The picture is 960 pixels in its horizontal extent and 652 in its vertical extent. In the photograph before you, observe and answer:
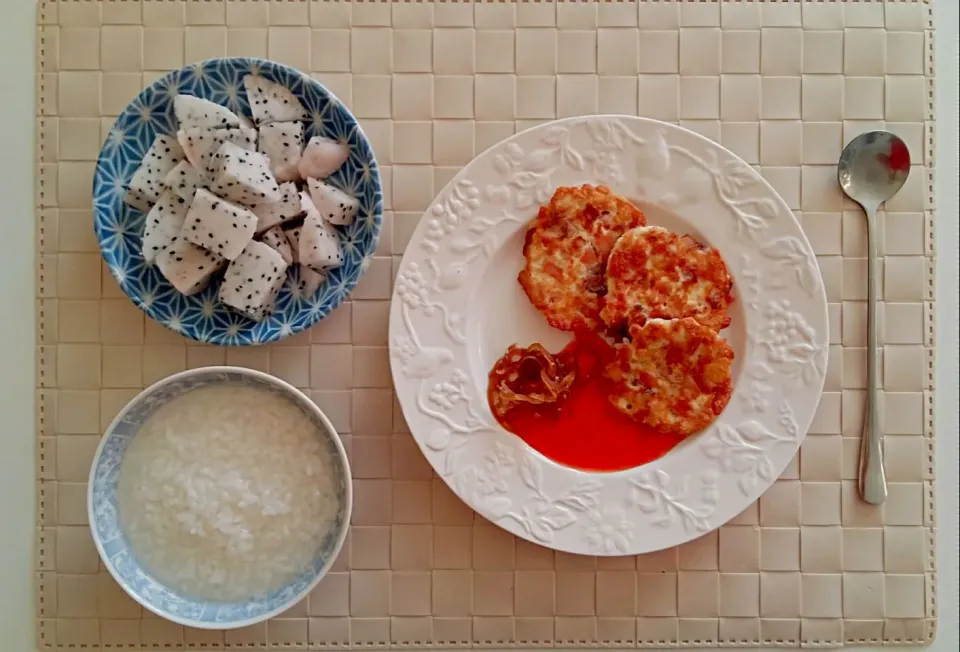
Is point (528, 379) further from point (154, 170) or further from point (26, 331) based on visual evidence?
point (26, 331)

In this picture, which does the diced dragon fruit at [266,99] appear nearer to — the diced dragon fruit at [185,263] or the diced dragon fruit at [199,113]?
the diced dragon fruit at [199,113]

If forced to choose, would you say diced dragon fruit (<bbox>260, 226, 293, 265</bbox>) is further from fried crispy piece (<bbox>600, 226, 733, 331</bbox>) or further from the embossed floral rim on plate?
fried crispy piece (<bbox>600, 226, 733, 331</bbox>)

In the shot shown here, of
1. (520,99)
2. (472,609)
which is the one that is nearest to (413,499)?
(472,609)

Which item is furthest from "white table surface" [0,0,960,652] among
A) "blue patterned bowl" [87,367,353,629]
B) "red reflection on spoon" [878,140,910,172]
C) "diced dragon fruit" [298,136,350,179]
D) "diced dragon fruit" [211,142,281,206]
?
"diced dragon fruit" [298,136,350,179]

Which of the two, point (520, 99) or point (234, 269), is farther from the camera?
point (520, 99)

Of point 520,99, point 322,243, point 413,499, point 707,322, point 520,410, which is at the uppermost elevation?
point 520,99

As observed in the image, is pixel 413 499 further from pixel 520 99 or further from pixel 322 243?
pixel 520 99

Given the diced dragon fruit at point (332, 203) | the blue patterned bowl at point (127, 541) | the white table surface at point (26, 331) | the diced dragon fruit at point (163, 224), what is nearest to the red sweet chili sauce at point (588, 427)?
the blue patterned bowl at point (127, 541)

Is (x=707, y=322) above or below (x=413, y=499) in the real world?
above
